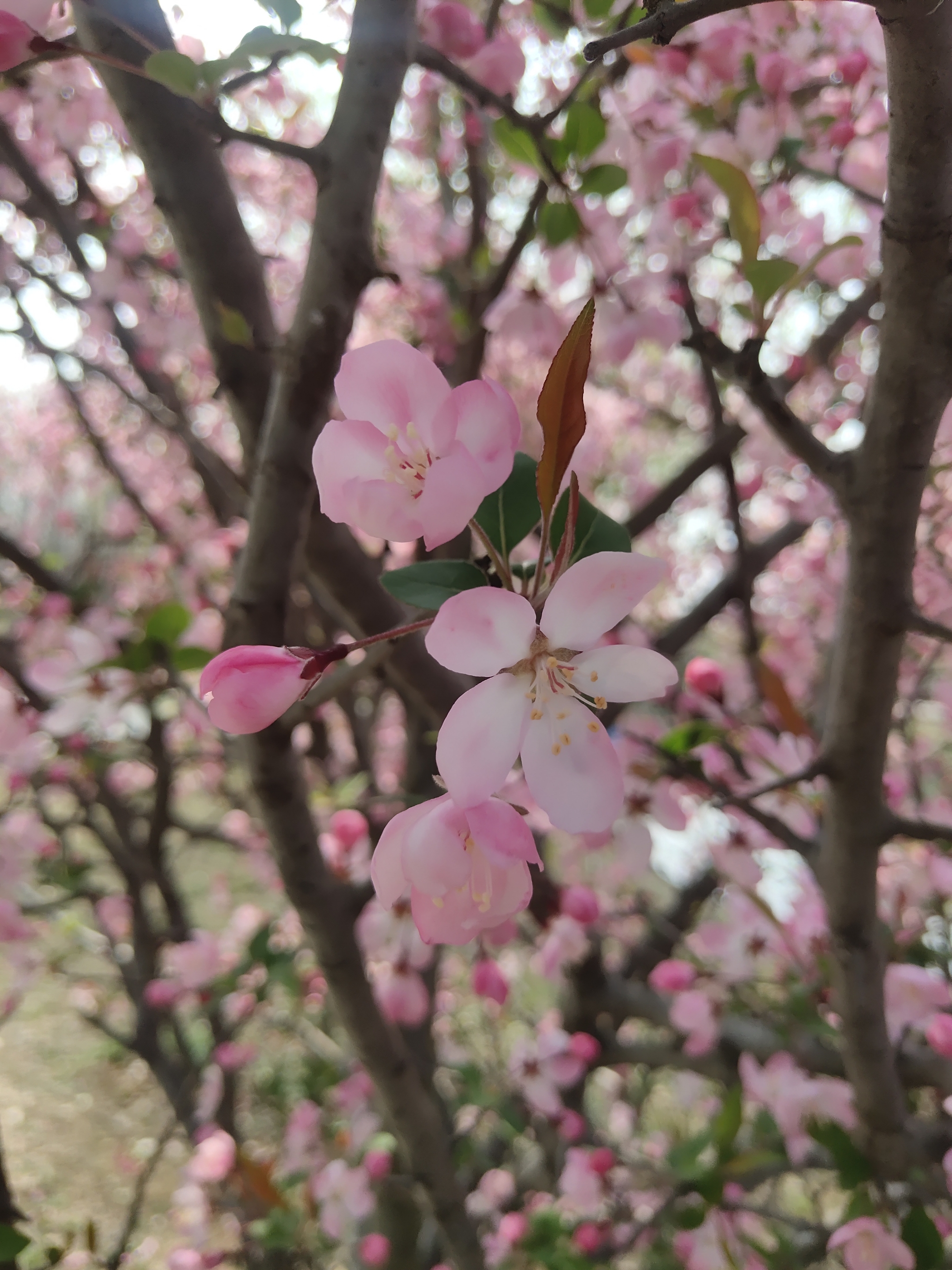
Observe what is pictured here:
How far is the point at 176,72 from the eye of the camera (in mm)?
469

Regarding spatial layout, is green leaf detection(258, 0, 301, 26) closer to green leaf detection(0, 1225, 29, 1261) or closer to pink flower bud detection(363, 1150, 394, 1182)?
green leaf detection(0, 1225, 29, 1261)

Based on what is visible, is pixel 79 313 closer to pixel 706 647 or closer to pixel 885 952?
pixel 885 952

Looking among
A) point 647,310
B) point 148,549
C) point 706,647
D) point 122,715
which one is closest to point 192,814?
point 148,549

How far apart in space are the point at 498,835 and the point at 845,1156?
856 mm

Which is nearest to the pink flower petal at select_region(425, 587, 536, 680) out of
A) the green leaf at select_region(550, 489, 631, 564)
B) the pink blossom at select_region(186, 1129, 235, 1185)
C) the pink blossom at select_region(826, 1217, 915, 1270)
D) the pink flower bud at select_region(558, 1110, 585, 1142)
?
the green leaf at select_region(550, 489, 631, 564)

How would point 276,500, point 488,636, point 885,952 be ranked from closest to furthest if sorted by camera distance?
point 488,636 < point 276,500 < point 885,952

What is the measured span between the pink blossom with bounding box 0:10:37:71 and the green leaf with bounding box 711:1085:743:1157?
1.25 m

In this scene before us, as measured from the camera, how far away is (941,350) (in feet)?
1.48

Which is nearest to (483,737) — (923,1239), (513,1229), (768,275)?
(768,275)

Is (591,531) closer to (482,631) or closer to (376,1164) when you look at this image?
(482,631)

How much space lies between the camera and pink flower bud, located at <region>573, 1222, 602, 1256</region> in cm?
132

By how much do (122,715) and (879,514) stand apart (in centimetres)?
107

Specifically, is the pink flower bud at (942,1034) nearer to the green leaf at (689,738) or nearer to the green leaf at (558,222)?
the green leaf at (689,738)

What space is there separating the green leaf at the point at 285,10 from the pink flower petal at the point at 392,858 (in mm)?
536
